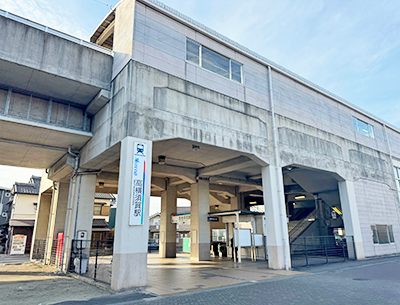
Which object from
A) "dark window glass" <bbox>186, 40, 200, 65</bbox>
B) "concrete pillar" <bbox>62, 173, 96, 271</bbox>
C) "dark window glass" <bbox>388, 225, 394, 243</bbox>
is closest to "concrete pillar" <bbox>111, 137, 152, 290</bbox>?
"dark window glass" <bbox>186, 40, 200, 65</bbox>

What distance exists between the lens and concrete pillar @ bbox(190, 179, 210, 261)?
1988 cm

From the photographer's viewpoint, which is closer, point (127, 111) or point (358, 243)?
point (127, 111)

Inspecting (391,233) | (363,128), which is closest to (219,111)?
(363,128)

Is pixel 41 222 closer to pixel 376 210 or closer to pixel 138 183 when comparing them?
pixel 138 183

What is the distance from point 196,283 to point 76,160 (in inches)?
372

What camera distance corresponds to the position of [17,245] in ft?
101

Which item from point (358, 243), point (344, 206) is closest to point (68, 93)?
point (344, 206)

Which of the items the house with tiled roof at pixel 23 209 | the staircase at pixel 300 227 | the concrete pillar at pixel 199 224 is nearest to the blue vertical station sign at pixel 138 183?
the concrete pillar at pixel 199 224

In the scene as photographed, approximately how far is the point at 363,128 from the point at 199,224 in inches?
608

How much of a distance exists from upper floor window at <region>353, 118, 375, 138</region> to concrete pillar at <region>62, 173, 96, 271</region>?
1977cm

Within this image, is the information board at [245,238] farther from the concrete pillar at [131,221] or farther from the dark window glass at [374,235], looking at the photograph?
the concrete pillar at [131,221]

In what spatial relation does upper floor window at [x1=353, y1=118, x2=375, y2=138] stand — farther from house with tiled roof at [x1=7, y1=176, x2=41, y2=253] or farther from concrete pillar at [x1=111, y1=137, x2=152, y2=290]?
house with tiled roof at [x1=7, y1=176, x2=41, y2=253]

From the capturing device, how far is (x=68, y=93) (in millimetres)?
13117

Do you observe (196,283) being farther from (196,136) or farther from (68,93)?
(68,93)
